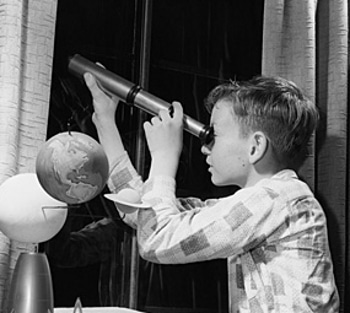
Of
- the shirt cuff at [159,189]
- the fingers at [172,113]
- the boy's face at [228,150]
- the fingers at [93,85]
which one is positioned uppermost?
the fingers at [93,85]

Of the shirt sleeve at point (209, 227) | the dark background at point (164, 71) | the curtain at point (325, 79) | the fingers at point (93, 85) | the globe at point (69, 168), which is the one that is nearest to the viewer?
the globe at point (69, 168)

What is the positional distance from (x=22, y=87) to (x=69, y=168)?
1.15 ft

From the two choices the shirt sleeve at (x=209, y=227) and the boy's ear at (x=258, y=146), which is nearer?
the shirt sleeve at (x=209, y=227)

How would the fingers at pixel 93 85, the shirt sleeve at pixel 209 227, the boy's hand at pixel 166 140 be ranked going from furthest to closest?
1. the fingers at pixel 93 85
2. the boy's hand at pixel 166 140
3. the shirt sleeve at pixel 209 227

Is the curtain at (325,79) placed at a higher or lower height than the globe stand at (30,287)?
higher

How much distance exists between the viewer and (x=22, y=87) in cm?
171

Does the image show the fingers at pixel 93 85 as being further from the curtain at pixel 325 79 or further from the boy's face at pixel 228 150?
the curtain at pixel 325 79

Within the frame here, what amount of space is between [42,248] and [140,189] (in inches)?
12.6

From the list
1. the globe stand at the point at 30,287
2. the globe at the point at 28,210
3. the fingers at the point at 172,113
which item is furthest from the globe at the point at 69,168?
the fingers at the point at 172,113

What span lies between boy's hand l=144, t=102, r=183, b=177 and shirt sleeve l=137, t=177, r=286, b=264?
99mm

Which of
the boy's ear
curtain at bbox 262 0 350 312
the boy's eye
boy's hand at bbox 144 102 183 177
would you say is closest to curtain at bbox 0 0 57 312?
boy's hand at bbox 144 102 183 177

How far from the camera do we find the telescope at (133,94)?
176 centimetres

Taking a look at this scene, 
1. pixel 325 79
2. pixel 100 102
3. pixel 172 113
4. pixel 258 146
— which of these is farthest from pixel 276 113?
pixel 325 79

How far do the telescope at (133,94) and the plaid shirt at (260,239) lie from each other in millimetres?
172
